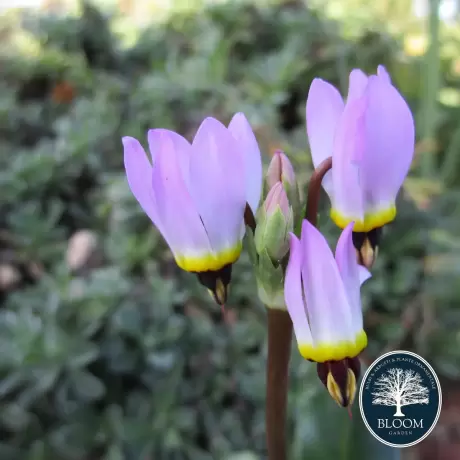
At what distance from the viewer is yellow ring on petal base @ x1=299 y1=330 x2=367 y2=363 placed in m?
0.29

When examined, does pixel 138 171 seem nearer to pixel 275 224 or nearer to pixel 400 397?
pixel 275 224

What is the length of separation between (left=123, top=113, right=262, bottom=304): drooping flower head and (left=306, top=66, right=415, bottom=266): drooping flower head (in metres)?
0.05

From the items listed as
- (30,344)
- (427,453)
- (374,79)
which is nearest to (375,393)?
(374,79)

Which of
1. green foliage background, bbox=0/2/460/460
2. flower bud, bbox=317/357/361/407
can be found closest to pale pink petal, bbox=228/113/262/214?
flower bud, bbox=317/357/361/407

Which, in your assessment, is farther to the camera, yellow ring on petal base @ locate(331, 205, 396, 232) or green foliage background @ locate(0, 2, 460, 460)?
green foliage background @ locate(0, 2, 460, 460)

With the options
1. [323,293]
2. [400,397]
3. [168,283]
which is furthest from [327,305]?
[168,283]

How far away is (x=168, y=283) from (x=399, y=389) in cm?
52

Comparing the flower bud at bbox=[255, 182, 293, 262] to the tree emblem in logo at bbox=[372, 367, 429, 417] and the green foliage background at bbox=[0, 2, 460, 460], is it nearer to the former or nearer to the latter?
the tree emblem in logo at bbox=[372, 367, 429, 417]

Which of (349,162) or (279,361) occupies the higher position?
(349,162)

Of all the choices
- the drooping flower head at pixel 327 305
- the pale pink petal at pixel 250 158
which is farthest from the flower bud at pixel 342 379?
the pale pink petal at pixel 250 158

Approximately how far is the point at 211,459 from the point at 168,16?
135cm

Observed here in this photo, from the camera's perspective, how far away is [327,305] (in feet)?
0.94

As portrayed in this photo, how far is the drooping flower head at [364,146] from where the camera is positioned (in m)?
0.28

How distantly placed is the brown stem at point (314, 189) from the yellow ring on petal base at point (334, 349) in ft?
0.23
